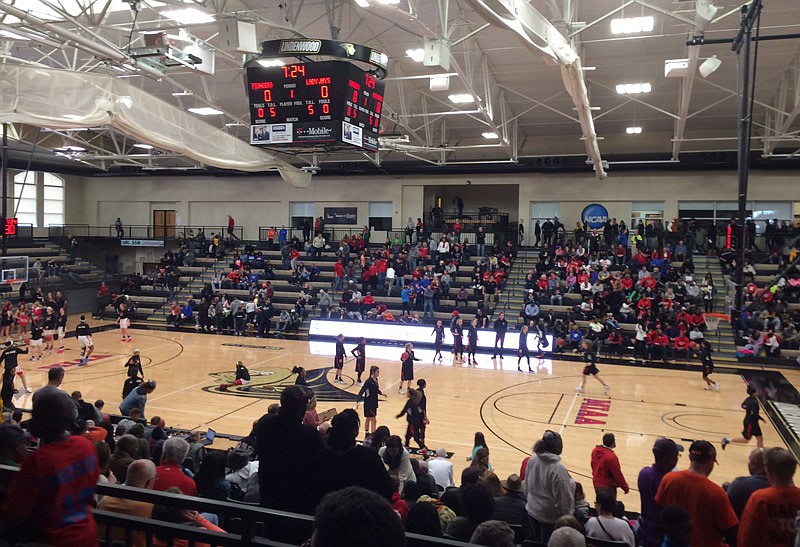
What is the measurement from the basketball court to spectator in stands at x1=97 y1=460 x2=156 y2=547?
6028mm

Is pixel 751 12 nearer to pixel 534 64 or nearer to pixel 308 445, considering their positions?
pixel 308 445

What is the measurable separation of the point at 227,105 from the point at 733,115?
21.4 m

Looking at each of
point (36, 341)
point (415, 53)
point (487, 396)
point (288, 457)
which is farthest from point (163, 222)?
point (288, 457)

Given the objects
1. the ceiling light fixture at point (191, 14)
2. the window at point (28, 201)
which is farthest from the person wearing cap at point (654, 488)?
the window at point (28, 201)

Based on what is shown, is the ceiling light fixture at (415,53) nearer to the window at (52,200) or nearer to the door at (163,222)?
the door at (163,222)

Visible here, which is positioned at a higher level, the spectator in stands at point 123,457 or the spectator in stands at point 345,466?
the spectator in stands at point 345,466

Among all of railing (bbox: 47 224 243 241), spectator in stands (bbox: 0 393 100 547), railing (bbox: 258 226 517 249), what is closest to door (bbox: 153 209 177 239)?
railing (bbox: 47 224 243 241)

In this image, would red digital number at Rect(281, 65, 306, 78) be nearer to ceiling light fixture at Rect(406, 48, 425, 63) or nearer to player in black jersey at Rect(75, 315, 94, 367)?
ceiling light fixture at Rect(406, 48, 425, 63)

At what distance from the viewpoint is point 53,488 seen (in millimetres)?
2898

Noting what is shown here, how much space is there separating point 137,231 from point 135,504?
129 feet

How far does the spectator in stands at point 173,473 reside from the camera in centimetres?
468

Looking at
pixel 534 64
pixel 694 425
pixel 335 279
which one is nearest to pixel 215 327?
pixel 335 279

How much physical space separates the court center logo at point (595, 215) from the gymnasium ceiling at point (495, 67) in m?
2.18

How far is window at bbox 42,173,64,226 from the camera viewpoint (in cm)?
3759
